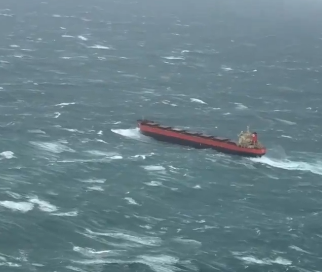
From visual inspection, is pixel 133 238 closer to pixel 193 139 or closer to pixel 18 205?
pixel 18 205

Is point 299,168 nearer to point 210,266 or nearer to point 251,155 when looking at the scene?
point 251,155

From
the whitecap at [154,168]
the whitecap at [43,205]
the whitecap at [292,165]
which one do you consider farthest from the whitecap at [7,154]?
the whitecap at [292,165]

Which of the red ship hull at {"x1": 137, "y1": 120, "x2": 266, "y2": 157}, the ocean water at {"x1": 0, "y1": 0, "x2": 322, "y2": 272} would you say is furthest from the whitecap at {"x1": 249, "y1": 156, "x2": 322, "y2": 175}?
the red ship hull at {"x1": 137, "y1": 120, "x2": 266, "y2": 157}

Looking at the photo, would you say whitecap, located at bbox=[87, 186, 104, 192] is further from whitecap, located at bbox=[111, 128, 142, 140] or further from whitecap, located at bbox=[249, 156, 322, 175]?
whitecap, located at bbox=[249, 156, 322, 175]

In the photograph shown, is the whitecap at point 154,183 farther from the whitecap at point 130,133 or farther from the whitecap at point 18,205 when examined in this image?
the whitecap at point 130,133

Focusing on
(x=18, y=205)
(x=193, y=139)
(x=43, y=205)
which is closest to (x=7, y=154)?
(x=18, y=205)

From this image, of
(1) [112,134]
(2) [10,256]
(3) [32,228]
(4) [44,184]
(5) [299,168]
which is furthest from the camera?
(1) [112,134]

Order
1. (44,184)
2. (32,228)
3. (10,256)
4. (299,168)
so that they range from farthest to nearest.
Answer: (299,168), (44,184), (32,228), (10,256)

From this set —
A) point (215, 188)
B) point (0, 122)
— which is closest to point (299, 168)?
point (215, 188)
